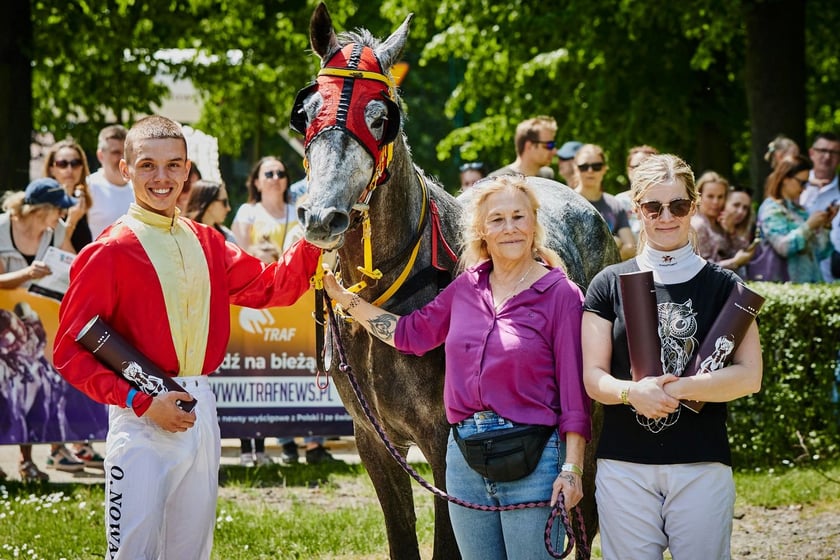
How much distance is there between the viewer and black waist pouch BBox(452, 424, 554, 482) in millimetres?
3922

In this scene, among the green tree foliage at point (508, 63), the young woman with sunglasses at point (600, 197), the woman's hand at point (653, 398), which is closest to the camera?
the woman's hand at point (653, 398)

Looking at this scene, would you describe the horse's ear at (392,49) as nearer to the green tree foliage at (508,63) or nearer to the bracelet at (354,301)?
the bracelet at (354,301)

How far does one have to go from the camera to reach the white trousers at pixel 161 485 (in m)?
4.02

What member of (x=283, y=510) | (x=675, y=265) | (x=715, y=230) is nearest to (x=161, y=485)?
(x=675, y=265)

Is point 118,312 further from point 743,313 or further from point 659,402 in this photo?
point 743,313

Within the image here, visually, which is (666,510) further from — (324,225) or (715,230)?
(715,230)

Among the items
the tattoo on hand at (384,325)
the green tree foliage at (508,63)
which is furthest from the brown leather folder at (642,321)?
the green tree foliage at (508,63)

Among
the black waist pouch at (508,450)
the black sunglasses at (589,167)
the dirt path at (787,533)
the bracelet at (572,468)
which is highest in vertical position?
the black sunglasses at (589,167)

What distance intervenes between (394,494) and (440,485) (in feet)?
1.64

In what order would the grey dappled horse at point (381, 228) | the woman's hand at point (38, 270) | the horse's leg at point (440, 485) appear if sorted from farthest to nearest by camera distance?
the woman's hand at point (38, 270) → the horse's leg at point (440, 485) → the grey dappled horse at point (381, 228)

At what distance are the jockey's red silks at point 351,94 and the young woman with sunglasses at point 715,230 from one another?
6.01 metres

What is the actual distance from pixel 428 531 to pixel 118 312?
3.40 meters

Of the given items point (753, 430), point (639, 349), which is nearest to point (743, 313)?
point (639, 349)

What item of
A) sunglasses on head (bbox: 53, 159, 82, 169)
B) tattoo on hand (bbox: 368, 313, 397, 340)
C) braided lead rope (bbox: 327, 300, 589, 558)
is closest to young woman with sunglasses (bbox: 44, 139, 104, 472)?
sunglasses on head (bbox: 53, 159, 82, 169)
